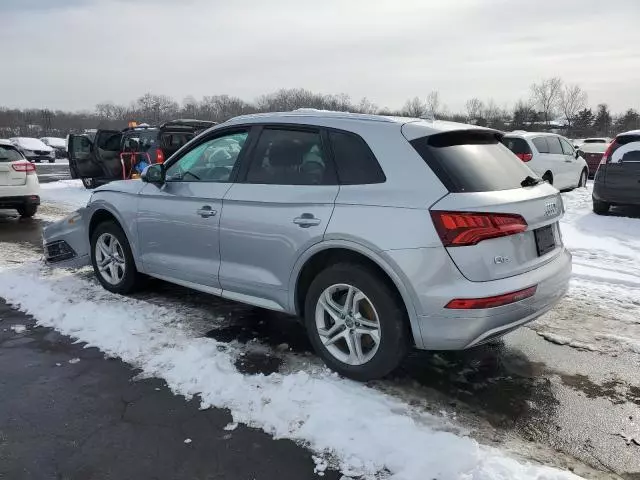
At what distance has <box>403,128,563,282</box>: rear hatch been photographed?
3.02m

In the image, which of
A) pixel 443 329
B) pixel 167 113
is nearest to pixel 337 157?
pixel 443 329

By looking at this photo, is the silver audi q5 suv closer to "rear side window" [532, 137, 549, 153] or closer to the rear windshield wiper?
the rear windshield wiper

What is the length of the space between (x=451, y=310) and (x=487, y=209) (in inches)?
25.1

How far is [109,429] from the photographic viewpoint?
2992 mm

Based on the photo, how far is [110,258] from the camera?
5445 mm

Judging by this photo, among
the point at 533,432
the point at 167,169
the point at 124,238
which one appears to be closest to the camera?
the point at 533,432

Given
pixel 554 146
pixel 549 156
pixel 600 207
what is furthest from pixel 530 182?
pixel 554 146

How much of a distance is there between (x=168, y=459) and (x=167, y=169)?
2905 mm

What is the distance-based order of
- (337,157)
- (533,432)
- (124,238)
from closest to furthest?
1. (533,432)
2. (337,157)
3. (124,238)

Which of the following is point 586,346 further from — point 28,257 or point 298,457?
point 28,257

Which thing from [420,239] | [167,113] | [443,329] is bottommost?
[443,329]

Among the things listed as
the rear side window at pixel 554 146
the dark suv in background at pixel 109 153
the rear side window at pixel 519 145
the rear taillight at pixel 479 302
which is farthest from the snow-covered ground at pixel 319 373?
the dark suv in background at pixel 109 153

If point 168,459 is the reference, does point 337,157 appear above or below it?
above

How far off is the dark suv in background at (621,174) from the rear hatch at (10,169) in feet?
36.6
